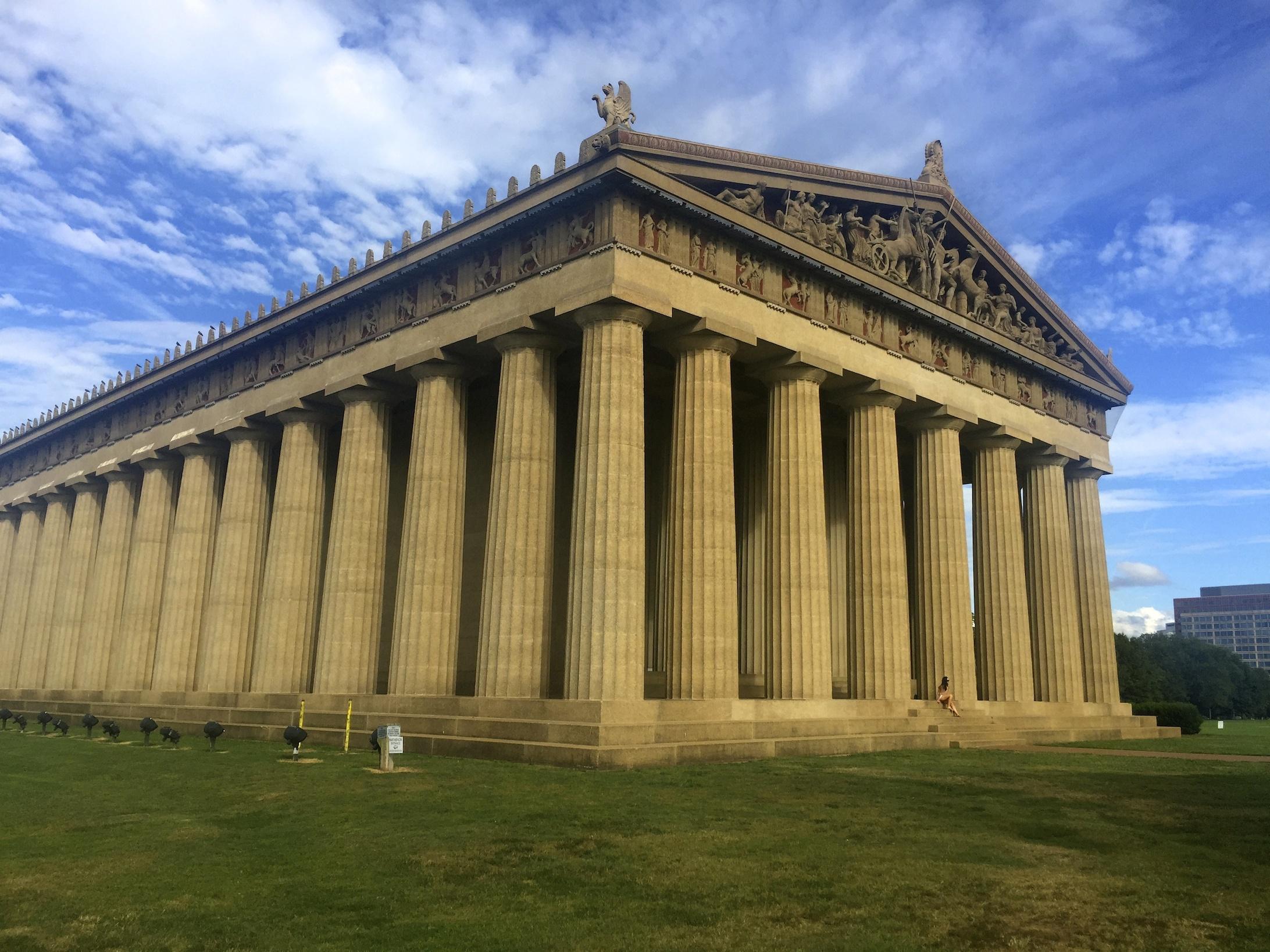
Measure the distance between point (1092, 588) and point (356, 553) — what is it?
108ft

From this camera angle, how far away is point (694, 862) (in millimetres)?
12422

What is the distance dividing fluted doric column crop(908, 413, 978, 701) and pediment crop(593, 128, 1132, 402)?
16.5 feet

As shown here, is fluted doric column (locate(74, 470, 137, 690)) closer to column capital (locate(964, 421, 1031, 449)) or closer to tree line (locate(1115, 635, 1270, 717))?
column capital (locate(964, 421, 1031, 449))

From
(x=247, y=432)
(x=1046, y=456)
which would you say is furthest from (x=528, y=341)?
(x=1046, y=456)

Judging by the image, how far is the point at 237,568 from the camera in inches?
1679

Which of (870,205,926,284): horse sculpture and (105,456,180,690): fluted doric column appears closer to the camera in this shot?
(870,205,926,284): horse sculpture

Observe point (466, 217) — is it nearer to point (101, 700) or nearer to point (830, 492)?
point (830, 492)

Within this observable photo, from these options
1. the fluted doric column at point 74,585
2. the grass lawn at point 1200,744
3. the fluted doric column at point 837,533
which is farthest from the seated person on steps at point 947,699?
the fluted doric column at point 74,585

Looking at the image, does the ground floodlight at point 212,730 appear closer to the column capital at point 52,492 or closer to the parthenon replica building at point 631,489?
the parthenon replica building at point 631,489

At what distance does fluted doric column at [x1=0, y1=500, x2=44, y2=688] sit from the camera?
59.8 meters

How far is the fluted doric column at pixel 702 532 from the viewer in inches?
1155

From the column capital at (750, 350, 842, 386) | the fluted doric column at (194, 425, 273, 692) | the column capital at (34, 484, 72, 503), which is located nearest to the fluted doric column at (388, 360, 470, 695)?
the column capital at (750, 350, 842, 386)

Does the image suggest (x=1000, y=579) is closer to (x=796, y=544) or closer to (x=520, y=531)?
(x=796, y=544)

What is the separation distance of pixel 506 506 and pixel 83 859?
1814cm
